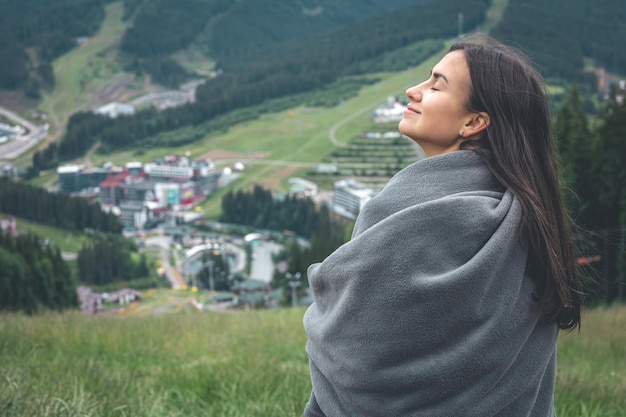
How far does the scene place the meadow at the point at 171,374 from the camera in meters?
3.21

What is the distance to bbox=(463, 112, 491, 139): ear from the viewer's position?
6.54 feet

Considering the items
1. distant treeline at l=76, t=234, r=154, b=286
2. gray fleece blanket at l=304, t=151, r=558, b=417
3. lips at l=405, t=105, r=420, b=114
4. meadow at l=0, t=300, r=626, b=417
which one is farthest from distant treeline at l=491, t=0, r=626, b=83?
gray fleece blanket at l=304, t=151, r=558, b=417

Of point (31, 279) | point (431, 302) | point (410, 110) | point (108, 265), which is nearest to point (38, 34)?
point (108, 265)

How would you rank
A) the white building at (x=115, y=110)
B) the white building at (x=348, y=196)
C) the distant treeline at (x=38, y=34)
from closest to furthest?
the white building at (x=348, y=196) → the white building at (x=115, y=110) → the distant treeline at (x=38, y=34)

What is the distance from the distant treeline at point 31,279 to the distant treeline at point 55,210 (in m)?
23.8

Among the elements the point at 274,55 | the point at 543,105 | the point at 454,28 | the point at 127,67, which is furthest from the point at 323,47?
the point at 543,105

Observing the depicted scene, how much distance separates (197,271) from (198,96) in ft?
153

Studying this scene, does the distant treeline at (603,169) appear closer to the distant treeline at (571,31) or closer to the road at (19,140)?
the distant treeline at (571,31)

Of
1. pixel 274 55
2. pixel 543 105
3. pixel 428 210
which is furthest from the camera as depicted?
pixel 274 55

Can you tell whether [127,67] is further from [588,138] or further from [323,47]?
[588,138]

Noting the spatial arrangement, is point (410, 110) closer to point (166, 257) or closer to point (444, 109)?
point (444, 109)

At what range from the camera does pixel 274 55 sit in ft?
324

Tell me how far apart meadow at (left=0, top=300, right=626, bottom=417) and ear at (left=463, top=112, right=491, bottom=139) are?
3.25ft

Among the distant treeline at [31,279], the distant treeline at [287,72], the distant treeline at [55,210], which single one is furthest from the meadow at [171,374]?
the distant treeline at [287,72]
